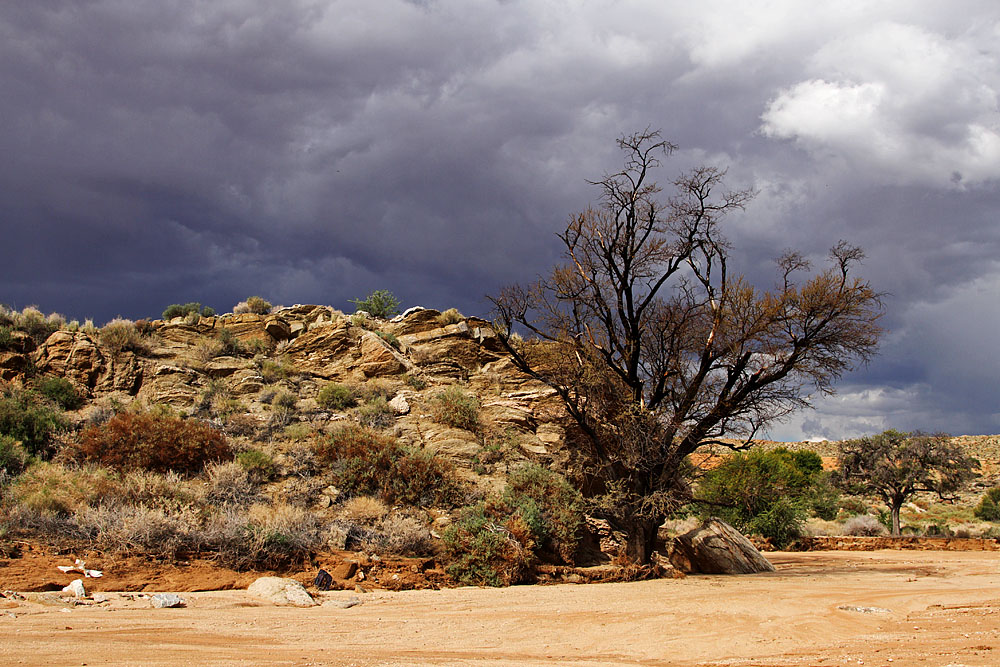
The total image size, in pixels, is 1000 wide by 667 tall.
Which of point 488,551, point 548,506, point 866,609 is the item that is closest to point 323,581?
point 488,551

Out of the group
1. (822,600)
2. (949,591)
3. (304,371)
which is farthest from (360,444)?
(949,591)

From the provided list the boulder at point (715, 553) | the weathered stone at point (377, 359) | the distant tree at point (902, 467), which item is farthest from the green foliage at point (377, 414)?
the distant tree at point (902, 467)

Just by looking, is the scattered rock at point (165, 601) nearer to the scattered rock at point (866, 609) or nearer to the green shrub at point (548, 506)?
the green shrub at point (548, 506)

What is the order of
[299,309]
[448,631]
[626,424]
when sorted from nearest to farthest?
[448,631], [626,424], [299,309]

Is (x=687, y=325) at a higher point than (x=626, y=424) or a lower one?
higher

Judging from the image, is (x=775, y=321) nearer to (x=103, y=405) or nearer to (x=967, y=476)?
(x=103, y=405)

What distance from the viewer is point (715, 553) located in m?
15.7

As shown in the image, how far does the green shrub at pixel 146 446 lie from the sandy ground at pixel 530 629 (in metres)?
6.12

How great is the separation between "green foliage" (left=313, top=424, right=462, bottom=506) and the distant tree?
2384 centimetres

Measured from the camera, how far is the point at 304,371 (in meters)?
23.9

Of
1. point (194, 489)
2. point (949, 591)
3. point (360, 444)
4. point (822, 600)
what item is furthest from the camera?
point (360, 444)

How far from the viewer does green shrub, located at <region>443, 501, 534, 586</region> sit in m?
11.9

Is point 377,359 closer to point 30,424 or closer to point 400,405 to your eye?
point 400,405

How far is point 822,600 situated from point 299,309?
23.8 meters
